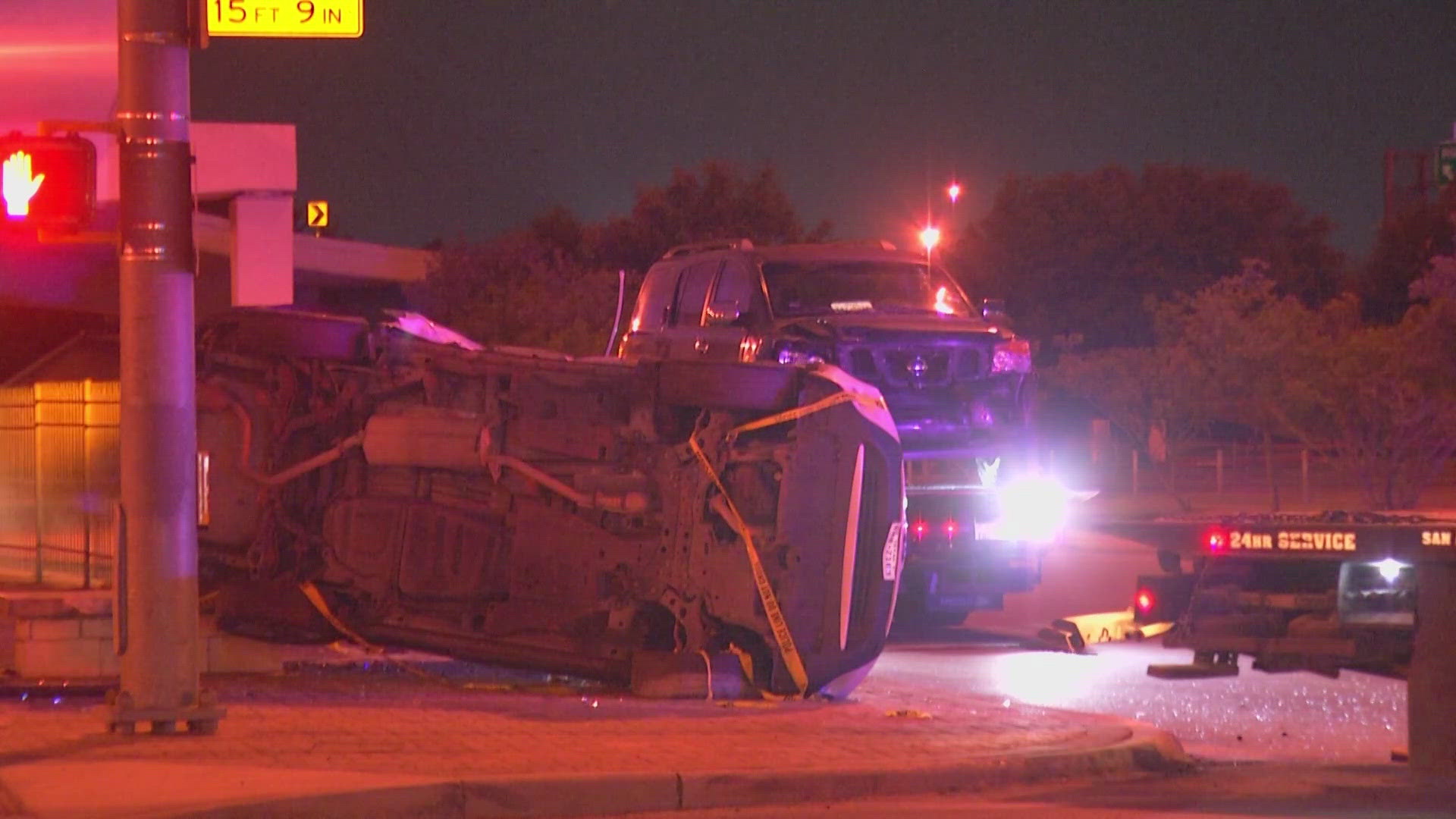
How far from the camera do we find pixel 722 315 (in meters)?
13.8

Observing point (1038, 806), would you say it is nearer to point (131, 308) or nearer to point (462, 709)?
point (462, 709)

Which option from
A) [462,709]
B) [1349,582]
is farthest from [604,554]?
[1349,582]

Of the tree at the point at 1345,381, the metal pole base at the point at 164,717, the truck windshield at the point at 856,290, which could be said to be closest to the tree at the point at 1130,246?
the tree at the point at 1345,381

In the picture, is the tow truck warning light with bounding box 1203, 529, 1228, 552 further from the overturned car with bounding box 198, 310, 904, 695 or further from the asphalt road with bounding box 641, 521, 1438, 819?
the overturned car with bounding box 198, 310, 904, 695

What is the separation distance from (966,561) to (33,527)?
35.7ft

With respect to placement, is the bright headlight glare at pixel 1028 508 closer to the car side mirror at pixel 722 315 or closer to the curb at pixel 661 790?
the car side mirror at pixel 722 315

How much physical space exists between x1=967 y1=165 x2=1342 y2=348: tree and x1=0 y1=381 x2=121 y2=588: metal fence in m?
47.0

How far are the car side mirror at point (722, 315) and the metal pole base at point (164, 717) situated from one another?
591 cm

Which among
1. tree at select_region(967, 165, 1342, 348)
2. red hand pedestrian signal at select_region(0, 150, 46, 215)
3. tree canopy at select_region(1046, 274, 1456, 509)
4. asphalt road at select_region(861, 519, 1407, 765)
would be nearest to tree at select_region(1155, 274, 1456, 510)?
tree canopy at select_region(1046, 274, 1456, 509)

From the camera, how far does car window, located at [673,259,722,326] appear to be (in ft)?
47.2

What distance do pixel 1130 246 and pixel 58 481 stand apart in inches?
2014

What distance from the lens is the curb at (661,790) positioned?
285 inches

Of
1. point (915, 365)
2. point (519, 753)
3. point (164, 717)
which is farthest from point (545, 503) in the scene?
point (915, 365)

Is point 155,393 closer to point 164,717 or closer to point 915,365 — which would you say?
point 164,717
